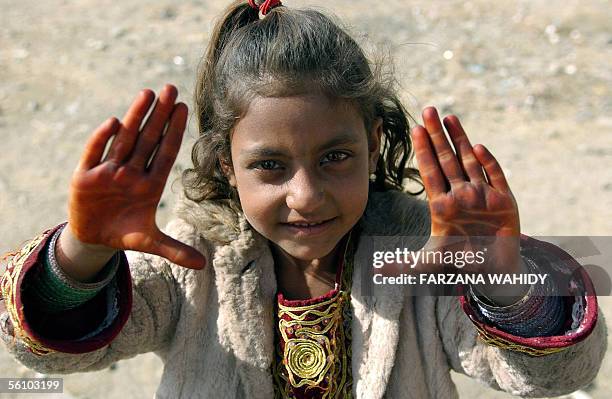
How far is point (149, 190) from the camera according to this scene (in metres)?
1.73

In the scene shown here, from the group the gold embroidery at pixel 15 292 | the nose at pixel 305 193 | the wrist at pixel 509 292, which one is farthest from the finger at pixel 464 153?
the gold embroidery at pixel 15 292

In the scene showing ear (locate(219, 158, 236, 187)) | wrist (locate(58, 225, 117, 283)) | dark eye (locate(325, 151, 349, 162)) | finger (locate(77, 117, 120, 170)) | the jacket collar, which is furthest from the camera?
ear (locate(219, 158, 236, 187))

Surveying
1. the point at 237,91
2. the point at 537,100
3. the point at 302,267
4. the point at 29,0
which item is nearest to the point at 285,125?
the point at 237,91

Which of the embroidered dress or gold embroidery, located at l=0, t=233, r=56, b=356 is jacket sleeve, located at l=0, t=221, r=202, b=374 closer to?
gold embroidery, located at l=0, t=233, r=56, b=356

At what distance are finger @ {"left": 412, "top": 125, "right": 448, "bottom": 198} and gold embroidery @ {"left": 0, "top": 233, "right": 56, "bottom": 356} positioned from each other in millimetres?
903

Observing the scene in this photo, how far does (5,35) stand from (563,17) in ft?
15.1

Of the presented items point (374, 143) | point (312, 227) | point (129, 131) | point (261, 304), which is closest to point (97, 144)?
point (129, 131)

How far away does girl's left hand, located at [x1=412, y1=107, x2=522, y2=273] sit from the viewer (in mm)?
1729

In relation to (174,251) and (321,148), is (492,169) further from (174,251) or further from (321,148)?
(174,251)

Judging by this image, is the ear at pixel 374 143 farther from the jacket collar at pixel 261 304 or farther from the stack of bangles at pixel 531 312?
the stack of bangles at pixel 531 312

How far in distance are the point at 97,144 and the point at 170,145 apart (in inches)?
6.2

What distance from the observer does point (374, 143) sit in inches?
85.0

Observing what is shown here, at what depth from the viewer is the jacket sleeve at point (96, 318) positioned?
1868mm

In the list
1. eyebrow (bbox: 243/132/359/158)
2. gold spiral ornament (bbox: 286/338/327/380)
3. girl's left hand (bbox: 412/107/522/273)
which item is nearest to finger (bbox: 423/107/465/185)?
girl's left hand (bbox: 412/107/522/273)
